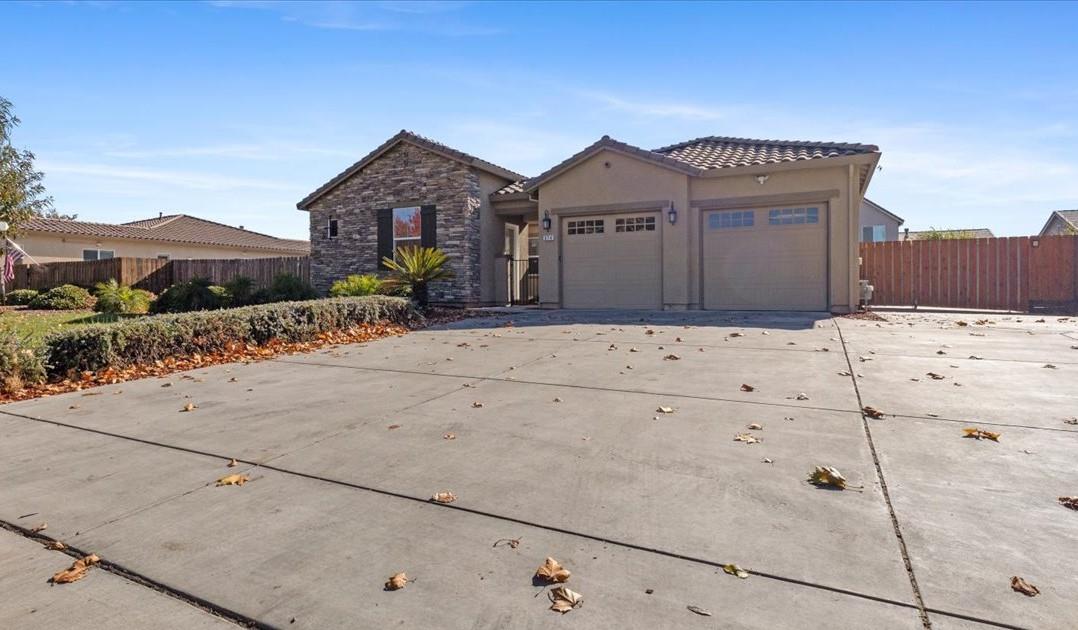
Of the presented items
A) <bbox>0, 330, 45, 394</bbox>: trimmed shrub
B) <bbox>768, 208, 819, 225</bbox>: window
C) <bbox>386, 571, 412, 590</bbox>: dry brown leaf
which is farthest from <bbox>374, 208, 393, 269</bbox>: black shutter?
<bbox>386, 571, 412, 590</bbox>: dry brown leaf

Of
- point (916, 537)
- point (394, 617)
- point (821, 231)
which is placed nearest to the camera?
point (394, 617)

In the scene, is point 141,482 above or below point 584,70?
below

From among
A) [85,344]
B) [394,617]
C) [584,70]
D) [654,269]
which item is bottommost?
[394,617]

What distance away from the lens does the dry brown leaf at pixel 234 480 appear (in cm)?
331

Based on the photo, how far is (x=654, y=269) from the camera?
14055 millimetres

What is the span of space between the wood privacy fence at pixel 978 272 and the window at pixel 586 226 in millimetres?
7939

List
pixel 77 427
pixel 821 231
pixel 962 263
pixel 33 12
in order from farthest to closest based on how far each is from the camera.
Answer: pixel 962 263, pixel 821 231, pixel 33 12, pixel 77 427

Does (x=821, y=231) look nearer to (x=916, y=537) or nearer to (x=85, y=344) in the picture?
(x=916, y=537)

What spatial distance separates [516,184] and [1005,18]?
1222 cm

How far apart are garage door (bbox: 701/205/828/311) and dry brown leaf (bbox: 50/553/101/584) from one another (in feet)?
42.3

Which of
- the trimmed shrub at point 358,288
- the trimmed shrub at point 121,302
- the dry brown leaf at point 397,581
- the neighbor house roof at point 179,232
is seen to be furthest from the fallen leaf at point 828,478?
the neighbor house roof at point 179,232

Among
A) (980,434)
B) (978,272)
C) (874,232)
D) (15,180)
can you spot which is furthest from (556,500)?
(874,232)

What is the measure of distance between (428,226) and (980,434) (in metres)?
14.8

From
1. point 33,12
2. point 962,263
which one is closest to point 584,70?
point 33,12
